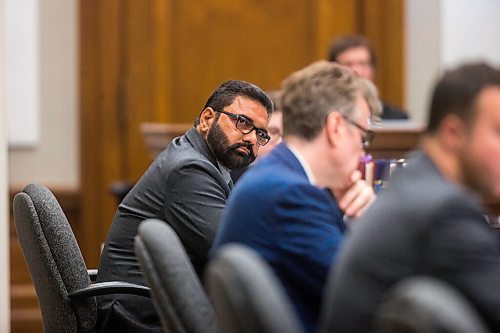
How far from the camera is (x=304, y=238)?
7.92 ft

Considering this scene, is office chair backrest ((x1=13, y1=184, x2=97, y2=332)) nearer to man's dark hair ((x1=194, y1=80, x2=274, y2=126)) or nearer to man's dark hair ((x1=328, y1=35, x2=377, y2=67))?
man's dark hair ((x1=194, y1=80, x2=274, y2=126))

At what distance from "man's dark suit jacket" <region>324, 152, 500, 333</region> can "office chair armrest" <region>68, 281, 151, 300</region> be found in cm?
129

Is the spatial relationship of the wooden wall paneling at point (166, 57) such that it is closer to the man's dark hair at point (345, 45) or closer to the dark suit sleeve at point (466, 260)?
the man's dark hair at point (345, 45)

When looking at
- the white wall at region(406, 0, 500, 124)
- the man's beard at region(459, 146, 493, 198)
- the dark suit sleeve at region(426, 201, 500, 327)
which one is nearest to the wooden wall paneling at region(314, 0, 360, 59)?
the white wall at region(406, 0, 500, 124)

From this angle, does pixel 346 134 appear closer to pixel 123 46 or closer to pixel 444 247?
pixel 444 247

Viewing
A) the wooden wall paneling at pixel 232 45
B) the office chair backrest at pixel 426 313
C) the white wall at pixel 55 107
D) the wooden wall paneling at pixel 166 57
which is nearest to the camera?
the office chair backrest at pixel 426 313

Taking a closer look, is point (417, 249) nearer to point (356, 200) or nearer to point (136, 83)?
point (356, 200)

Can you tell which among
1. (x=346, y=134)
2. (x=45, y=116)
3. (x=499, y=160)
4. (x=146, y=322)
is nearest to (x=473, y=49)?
(x=45, y=116)

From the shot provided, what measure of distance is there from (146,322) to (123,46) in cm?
341

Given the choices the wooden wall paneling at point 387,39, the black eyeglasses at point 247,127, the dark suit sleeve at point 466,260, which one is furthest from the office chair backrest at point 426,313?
the wooden wall paneling at point 387,39

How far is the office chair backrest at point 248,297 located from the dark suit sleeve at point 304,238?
0.31m

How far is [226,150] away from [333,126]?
92 centimetres

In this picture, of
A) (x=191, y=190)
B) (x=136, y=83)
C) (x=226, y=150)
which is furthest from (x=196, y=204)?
(x=136, y=83)

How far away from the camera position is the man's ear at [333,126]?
2.57m
